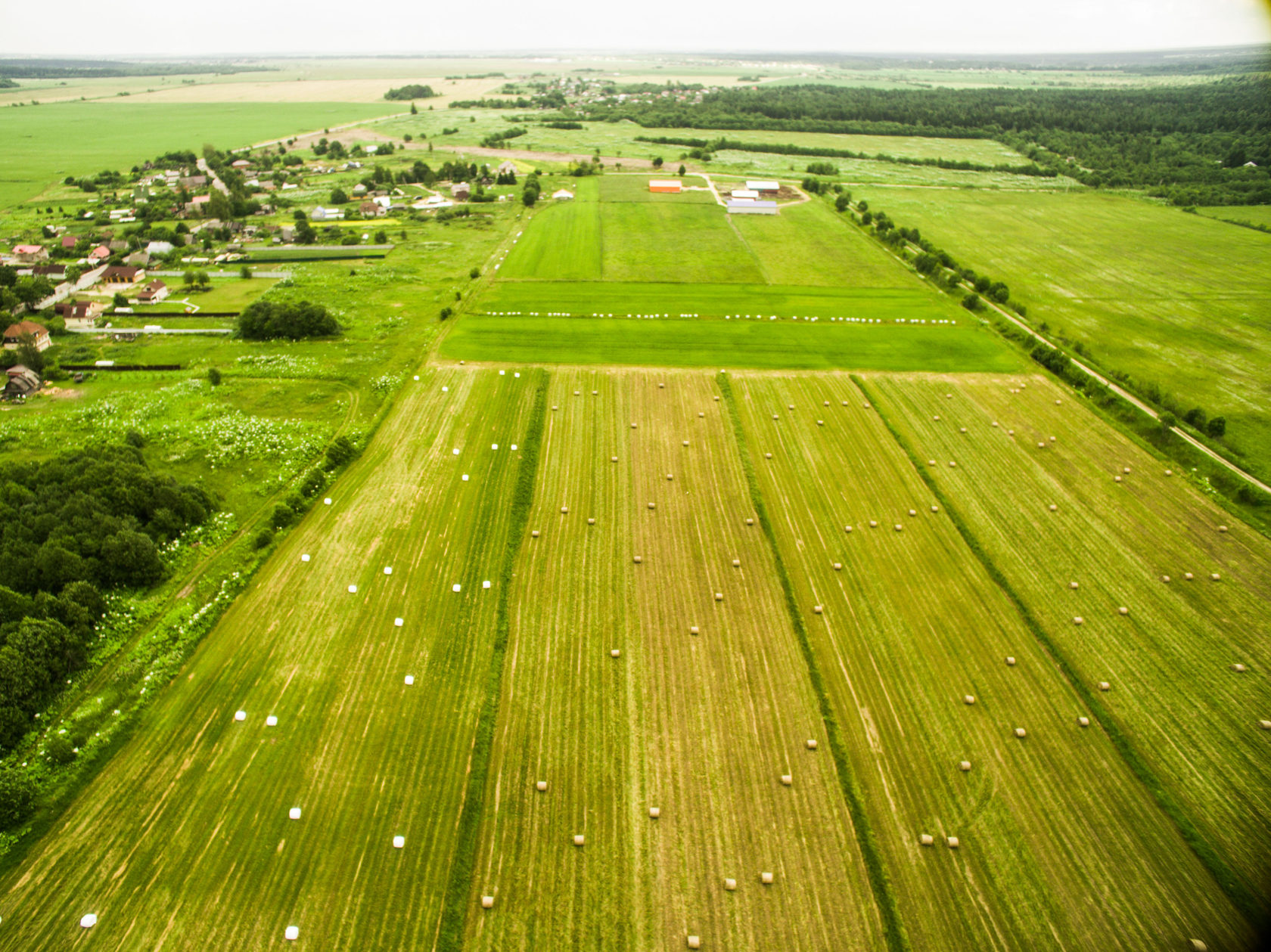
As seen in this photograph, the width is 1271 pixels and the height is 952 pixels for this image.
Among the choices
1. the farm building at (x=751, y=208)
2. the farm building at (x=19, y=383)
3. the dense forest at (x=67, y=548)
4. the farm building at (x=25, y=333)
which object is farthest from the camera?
the farm building at (x=751, y=208)

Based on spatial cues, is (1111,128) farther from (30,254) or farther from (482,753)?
(30,254)

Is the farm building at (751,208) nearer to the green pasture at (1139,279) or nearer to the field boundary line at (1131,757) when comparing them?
the green pasture at (1139,279)

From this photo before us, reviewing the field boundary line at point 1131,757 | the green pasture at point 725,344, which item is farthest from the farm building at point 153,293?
the field boundary line at point 1131,757

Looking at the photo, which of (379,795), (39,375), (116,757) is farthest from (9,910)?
(39,375)

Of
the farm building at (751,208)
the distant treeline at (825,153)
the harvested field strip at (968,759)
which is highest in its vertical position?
the distant treeline at (825,153)

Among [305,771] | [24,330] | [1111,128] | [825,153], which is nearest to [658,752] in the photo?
[305,771]

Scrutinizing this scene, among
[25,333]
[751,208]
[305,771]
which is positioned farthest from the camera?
[751,208]
